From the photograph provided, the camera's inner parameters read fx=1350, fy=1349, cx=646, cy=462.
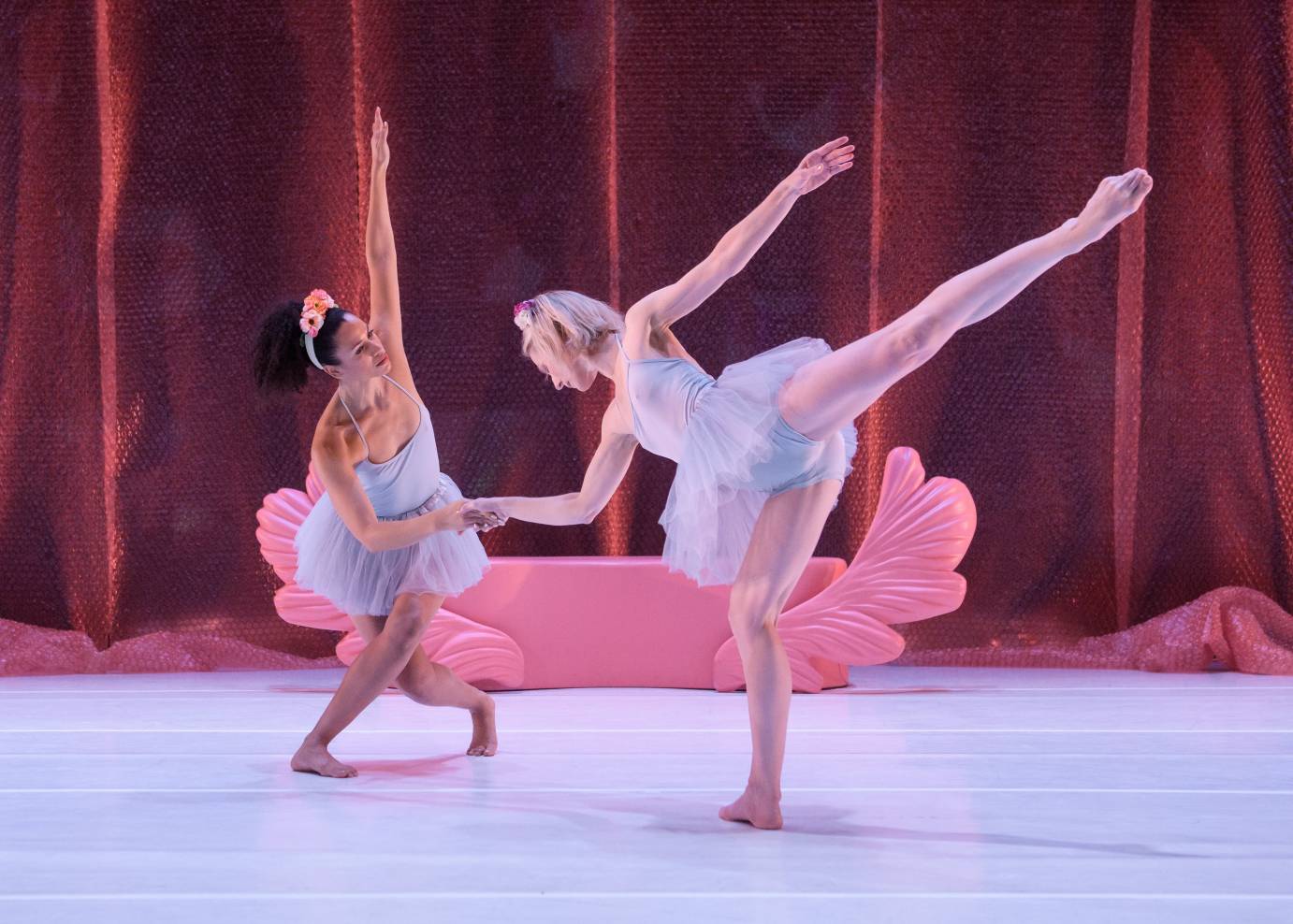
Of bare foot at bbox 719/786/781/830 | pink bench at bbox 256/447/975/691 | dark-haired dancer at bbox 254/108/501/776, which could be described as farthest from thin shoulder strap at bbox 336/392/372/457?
pink bench at bbox 256/447/975/691

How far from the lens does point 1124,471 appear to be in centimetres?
427

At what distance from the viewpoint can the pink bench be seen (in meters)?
3.64

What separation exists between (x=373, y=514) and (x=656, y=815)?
78cm

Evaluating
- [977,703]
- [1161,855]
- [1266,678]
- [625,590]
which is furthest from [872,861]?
[1266,678]

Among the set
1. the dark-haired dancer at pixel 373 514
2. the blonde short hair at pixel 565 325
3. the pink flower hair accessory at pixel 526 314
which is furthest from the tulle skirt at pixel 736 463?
the dark-haired dancer at pixel 373 514

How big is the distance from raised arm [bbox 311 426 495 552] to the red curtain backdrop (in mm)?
1919

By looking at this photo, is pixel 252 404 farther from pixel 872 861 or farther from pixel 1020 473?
pixel 872 861

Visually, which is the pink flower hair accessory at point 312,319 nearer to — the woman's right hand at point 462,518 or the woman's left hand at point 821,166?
the woman's right hand at point 462,518

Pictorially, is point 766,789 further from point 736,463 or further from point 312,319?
point 312,319

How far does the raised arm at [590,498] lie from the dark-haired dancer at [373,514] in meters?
0.12

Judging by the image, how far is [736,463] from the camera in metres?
2.02

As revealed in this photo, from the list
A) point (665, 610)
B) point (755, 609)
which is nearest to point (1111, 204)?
point (755, 609)

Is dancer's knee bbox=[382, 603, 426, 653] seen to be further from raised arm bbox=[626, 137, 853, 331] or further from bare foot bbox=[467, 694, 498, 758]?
raised arm bbox=[626, 137, 853, 331]

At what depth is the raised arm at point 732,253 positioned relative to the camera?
2.12 m
